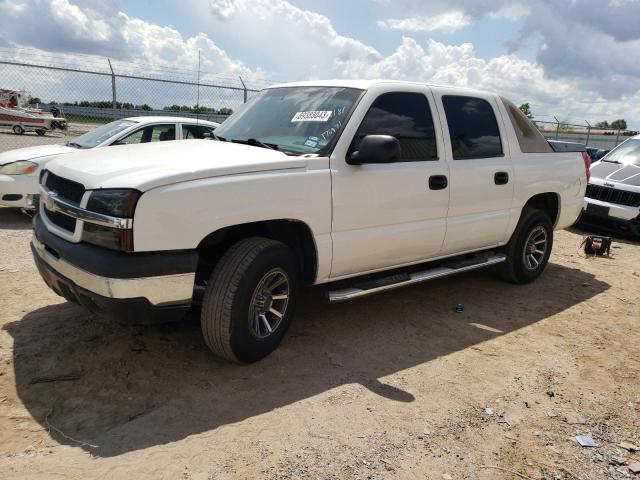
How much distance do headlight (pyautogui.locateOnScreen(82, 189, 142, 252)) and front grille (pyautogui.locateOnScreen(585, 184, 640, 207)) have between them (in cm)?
853

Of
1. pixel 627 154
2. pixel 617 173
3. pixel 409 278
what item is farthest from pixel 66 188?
pixel 627 154

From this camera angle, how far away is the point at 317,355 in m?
3.93

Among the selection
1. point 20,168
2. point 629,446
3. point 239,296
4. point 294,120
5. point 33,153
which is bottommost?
point 629,446

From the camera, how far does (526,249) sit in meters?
5.81

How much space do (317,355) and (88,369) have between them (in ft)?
5.12

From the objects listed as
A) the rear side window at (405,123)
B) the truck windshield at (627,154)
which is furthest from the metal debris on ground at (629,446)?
the truck windshield at (627,154)

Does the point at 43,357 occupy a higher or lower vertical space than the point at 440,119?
lower

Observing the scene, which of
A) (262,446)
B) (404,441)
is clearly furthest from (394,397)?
(262,446)

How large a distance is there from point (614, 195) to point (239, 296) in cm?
800

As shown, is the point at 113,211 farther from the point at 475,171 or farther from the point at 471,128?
the point at 471,128

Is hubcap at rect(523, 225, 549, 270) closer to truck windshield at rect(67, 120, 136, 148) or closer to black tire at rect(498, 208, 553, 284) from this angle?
black tire at rect(498, 208, 553, 284)

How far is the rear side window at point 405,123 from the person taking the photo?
407cm

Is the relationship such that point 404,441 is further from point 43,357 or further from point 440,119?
point 440,119

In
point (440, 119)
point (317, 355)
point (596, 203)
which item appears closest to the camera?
point (317, 355)
